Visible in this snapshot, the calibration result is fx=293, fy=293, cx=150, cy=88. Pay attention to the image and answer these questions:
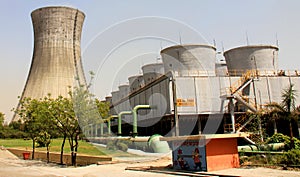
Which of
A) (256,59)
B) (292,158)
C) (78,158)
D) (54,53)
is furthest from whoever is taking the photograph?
(54,53)

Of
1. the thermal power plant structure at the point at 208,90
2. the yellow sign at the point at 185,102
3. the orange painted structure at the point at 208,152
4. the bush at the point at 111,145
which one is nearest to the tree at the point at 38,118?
the bush at the point at 111,145

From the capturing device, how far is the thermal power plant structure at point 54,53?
46.6 meters

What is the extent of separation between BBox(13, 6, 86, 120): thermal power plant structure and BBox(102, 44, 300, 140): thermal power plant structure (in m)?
19.4

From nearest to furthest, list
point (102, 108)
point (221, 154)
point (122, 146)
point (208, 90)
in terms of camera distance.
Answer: point (221, 154)
point (102, 108)
point (122, 146)
point (208, 90)

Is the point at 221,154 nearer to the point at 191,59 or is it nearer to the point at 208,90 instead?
the point at 208,90

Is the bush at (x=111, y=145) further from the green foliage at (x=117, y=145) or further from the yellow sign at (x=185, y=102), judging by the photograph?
the yellow sign at (x=185, y=102)

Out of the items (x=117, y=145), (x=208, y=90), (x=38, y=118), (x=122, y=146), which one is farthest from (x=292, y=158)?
(x=208, y=90)

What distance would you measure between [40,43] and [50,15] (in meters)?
4.91

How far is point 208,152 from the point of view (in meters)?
11.9

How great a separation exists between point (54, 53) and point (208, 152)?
4048 cm

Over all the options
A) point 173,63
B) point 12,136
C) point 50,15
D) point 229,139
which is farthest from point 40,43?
point 229,139

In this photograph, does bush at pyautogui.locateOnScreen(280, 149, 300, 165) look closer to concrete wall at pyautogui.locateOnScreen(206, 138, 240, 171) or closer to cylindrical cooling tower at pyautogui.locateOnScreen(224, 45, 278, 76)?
concrete wall at pyautogui.locateOnScreen(206, 138, 240, 171)

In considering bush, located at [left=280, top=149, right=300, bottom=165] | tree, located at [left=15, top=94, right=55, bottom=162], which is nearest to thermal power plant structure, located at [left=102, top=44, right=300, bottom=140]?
tree, located at [left=15, top=94, right=55, bottom=162]

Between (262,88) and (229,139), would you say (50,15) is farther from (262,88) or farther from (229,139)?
(229,139)
